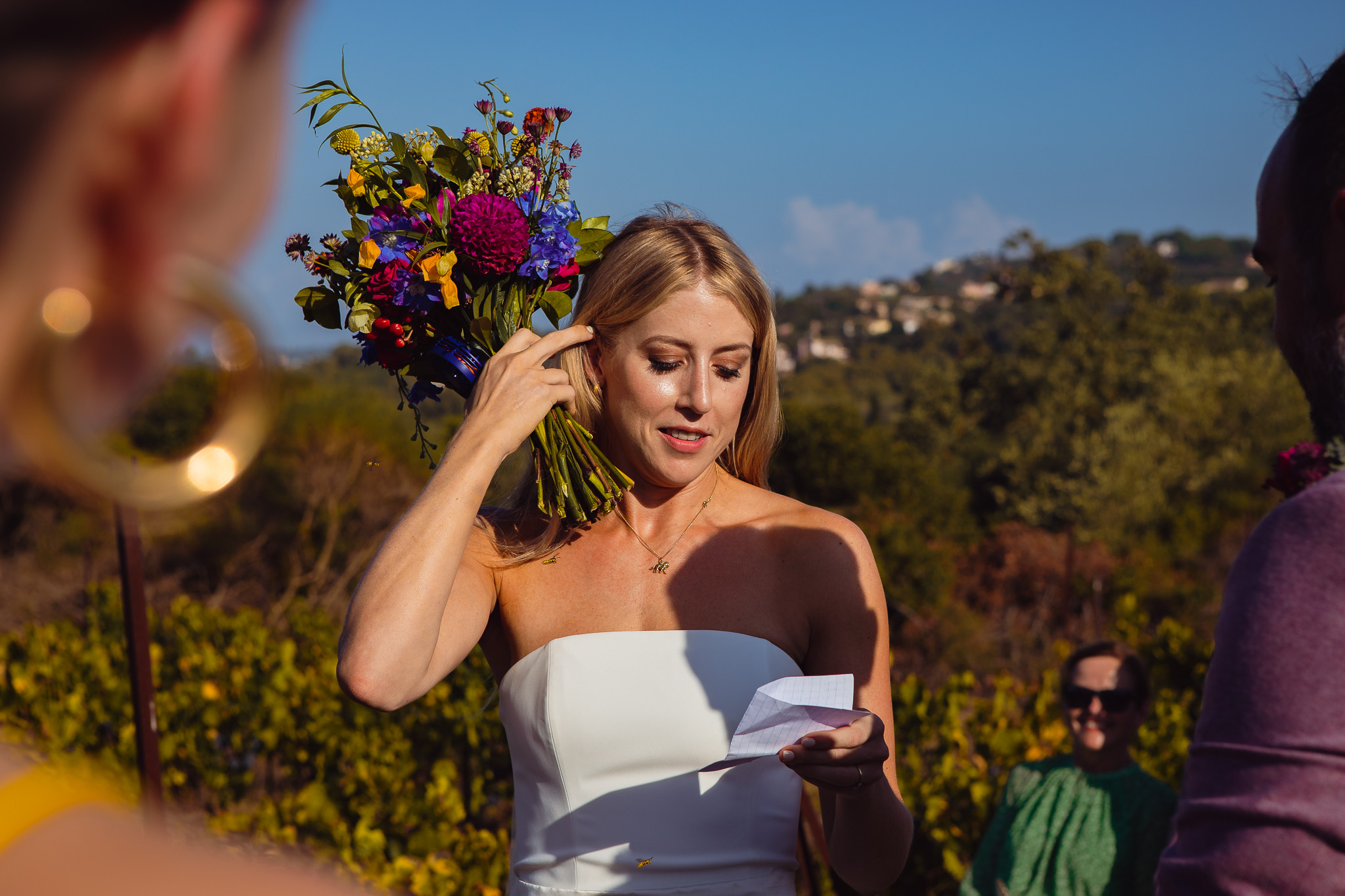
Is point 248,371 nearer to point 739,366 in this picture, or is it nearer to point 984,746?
point 739,366

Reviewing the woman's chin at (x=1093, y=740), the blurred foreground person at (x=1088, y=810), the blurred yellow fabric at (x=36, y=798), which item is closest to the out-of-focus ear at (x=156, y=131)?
the blurred yellow fabric at (x=36, y=798)

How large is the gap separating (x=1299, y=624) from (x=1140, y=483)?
2630cm

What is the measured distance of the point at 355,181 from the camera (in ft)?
7.79

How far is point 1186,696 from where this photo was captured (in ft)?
18.3

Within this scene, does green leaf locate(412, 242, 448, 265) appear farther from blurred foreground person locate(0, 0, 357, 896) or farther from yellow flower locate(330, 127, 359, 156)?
blurred foreground person locate(0, 0, 357, 896)

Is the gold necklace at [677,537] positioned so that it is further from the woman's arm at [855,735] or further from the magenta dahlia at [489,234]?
the magenta dahlia at [489,234]

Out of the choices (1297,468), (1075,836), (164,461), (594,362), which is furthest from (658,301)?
(1075,836)

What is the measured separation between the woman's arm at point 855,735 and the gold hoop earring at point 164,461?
1.36 m

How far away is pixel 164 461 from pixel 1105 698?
3929 millimetres

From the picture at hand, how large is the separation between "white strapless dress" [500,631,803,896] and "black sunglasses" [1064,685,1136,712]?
6.82 feet

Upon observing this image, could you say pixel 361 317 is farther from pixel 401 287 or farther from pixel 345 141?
pixel 345 141

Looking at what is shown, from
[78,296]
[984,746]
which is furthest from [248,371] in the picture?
[984,746]

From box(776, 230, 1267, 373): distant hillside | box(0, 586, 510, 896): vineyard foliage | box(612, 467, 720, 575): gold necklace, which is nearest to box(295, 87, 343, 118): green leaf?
box(612, 467, 720, 575): gold necklace

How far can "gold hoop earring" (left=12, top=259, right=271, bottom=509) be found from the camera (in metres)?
0.46
